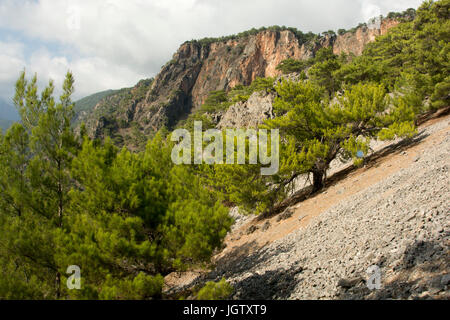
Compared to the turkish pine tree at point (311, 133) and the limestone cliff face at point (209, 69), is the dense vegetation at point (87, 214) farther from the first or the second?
the limestone cliff face at point (209, 69)

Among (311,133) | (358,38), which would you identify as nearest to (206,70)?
(358,38)

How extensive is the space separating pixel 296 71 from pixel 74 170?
248 ft

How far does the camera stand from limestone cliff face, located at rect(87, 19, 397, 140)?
116 meters

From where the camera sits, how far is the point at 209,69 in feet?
452

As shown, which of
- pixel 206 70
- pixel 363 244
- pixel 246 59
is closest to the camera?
pixel 363 244

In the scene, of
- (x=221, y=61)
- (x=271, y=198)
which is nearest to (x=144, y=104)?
(x=221, y=61)

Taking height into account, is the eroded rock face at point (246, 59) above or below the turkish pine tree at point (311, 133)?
above

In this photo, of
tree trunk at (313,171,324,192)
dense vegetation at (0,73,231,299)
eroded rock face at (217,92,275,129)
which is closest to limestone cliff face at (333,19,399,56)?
eroded rock face at (217,92,275,129)

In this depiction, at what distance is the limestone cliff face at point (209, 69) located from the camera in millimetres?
115825

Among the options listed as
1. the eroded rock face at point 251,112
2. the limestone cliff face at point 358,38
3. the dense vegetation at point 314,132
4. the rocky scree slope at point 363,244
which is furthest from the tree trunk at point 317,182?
the limestone cliff face at point 358,38

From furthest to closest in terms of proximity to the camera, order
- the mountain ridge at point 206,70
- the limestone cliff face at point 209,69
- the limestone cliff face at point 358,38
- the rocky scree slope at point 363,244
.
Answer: the limestone cliff face at point 209,69
the mountain ridge at point 206,70
the limestone cliff face at point 358,38
the rocky scree slope at point 363,244

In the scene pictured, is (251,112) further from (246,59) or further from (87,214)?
(246,59)

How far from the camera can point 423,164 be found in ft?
38.6

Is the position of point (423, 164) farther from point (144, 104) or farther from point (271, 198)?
point (144, 104)
